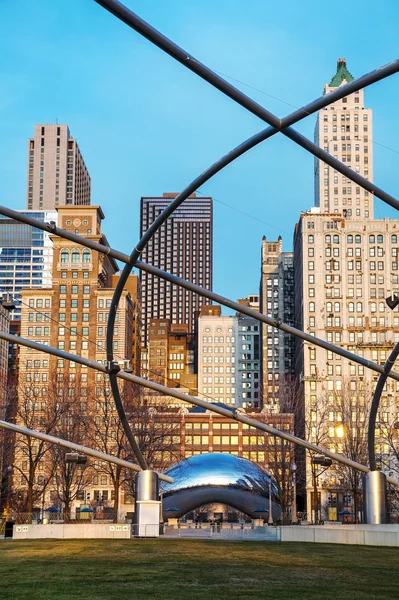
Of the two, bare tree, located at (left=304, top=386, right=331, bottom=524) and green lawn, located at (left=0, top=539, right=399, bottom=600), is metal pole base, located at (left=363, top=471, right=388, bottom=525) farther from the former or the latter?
bare tree, located at (left=304, top=386, right=331, bottom=524)

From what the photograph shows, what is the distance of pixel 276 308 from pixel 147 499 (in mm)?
146094

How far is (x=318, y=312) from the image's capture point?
146625 millimetres

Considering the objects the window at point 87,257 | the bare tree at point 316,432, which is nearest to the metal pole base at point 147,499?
the bare tree at point 316,432

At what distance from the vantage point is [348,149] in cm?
17962

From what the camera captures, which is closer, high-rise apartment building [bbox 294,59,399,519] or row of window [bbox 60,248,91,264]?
high-rise apartment building [bbox 294,59,399,519]

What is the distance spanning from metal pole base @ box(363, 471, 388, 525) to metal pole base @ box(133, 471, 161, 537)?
949cm

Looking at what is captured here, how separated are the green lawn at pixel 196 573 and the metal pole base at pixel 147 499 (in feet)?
19.9

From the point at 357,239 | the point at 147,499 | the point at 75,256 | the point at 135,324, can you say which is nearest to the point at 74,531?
the point at 147,499

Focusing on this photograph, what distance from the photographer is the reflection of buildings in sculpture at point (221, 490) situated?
70.9 metres

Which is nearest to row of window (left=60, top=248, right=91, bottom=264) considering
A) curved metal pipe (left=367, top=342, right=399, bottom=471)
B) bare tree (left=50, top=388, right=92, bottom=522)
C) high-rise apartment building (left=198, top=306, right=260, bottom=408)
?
high-rise apartment building (left=198, top=306, right=260, bottom=408)

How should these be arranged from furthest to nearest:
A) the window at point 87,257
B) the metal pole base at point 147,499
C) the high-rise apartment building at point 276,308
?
the high-rise apartment building at point 276,308 < the window at point 87,257 < the metal pole base at point 147,499

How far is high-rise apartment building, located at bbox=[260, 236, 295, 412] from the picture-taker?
17925 centimetres

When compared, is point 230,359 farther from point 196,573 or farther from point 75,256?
point 196,573

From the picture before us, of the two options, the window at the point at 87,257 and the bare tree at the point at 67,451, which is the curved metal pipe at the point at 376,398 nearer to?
the bare tree at the point at 67,451
